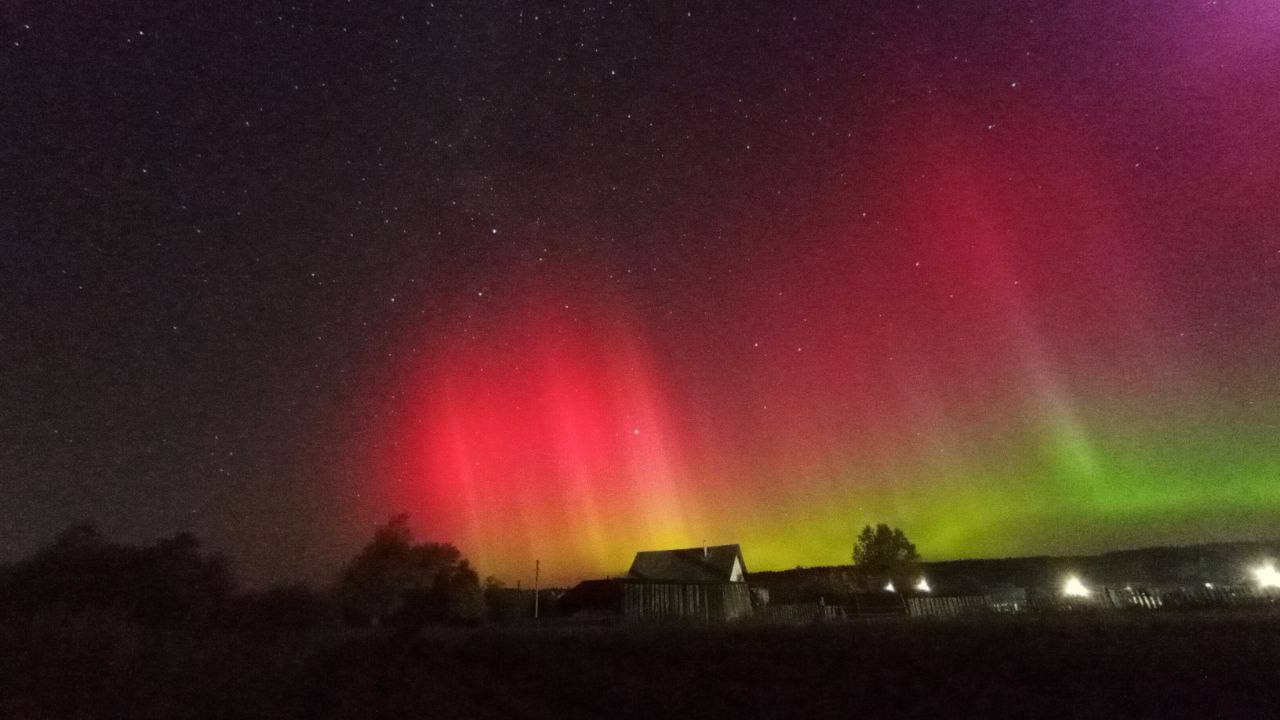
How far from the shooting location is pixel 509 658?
2045cm

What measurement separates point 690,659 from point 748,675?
1992mm

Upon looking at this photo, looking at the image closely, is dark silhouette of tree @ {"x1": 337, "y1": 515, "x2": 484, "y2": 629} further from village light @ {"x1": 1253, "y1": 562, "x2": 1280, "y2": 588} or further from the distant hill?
village light @ {"x1": 1253, "y1": 562, "x2": 1280, "y2": 588}

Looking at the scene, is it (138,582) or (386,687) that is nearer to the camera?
(386,687)

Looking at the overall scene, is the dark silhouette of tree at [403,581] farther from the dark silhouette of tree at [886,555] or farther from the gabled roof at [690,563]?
the dark silhouette of tree at [886,555]

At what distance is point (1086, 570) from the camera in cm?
9175

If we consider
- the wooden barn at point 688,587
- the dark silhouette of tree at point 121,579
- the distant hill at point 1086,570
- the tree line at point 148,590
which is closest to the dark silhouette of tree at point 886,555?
the distant hill at point 1086,570

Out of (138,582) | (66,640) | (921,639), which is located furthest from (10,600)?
(921,639)

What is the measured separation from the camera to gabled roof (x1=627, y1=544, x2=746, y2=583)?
163ft

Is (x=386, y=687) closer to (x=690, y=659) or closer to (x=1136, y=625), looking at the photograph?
(x=690, y=659)

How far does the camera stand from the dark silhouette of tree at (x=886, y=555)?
7925 centimetres

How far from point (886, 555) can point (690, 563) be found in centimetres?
4022

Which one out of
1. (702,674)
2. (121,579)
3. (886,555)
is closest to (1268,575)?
(886,555)

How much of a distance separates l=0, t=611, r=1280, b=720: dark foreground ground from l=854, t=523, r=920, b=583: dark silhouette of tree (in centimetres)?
5990

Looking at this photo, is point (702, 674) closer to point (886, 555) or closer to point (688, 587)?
point (688, 587)
